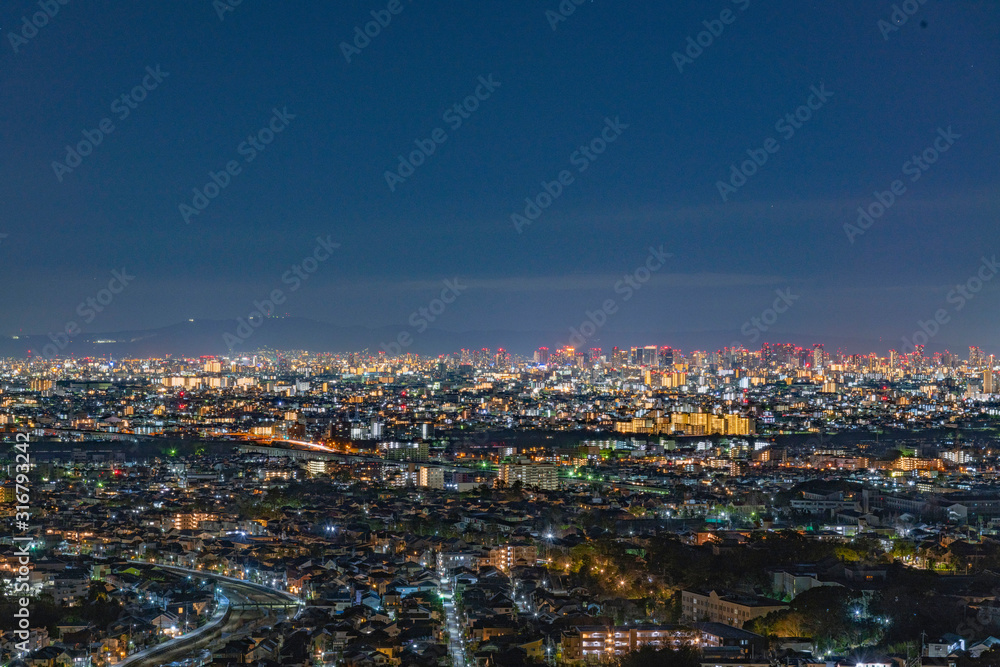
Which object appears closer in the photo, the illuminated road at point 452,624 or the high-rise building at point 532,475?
the illuminated road at point 452,624

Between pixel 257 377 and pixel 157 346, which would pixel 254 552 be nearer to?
pixel 257 377

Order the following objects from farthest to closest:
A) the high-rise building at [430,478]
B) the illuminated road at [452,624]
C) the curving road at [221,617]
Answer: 1. the high-rise building at [430,478]
2. the curving road at [221,617]
3. the illuminated road at [452,624]

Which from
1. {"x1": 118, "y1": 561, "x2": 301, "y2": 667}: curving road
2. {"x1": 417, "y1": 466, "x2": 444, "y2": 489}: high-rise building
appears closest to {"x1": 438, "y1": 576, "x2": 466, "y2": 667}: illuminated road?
{"x1": 118, "y1": 561, "x2": 301, "y2": 667}: curving road

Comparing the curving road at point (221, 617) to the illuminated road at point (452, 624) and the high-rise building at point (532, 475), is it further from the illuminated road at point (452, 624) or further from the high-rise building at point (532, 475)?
the high-rise building at point (532, 475)

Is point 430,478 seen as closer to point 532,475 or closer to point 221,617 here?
point 532,475

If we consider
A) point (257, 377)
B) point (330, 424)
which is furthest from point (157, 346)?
point (330, 424)

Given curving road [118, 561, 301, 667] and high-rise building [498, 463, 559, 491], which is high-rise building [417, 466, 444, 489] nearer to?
high-rise building [498, 463, 559, 491]

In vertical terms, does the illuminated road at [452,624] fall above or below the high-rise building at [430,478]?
below

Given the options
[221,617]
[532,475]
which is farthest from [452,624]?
[532,475]

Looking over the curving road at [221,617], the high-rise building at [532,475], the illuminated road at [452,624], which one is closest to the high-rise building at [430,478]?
the high-rise building at [532,475]
